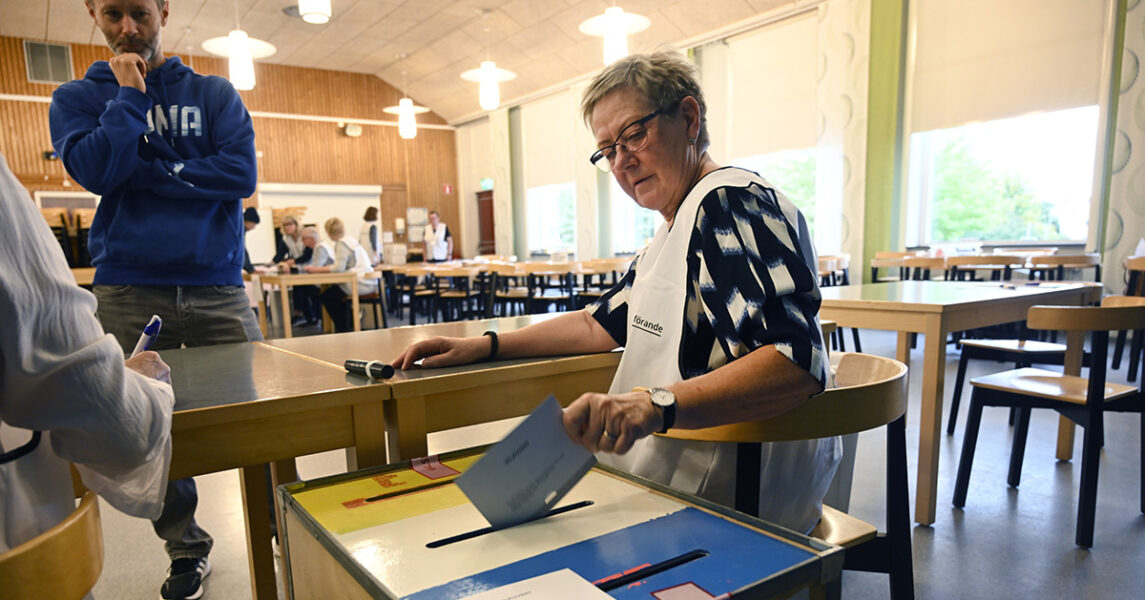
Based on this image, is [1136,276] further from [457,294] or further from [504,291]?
[457,294]

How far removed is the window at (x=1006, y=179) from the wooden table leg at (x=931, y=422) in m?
4.47

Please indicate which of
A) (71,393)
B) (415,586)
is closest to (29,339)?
(71,393)

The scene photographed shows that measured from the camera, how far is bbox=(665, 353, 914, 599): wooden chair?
92 cm

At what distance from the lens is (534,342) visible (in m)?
1.31

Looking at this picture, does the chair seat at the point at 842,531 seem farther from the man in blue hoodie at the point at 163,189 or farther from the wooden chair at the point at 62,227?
the wooden chair at the point at 62,227

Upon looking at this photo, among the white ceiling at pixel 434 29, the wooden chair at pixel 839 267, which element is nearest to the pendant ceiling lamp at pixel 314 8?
the white ceiling at pixel 434 29

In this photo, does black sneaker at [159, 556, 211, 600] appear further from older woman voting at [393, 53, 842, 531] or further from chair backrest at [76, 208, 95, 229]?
chair backrest at [76, 208, 95, 229]

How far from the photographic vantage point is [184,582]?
5.59 ft

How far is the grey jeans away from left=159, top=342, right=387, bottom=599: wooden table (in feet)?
1.62

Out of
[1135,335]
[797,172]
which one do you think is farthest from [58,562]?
[797,172]

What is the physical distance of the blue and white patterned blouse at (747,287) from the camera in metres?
0.91

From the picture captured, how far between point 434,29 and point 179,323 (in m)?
8.70

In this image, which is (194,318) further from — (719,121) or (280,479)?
(719,121)

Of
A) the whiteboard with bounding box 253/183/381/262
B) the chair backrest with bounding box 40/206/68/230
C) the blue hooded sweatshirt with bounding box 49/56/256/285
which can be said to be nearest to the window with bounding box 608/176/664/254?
the whiteboard with bounding box 253/183/381/262
